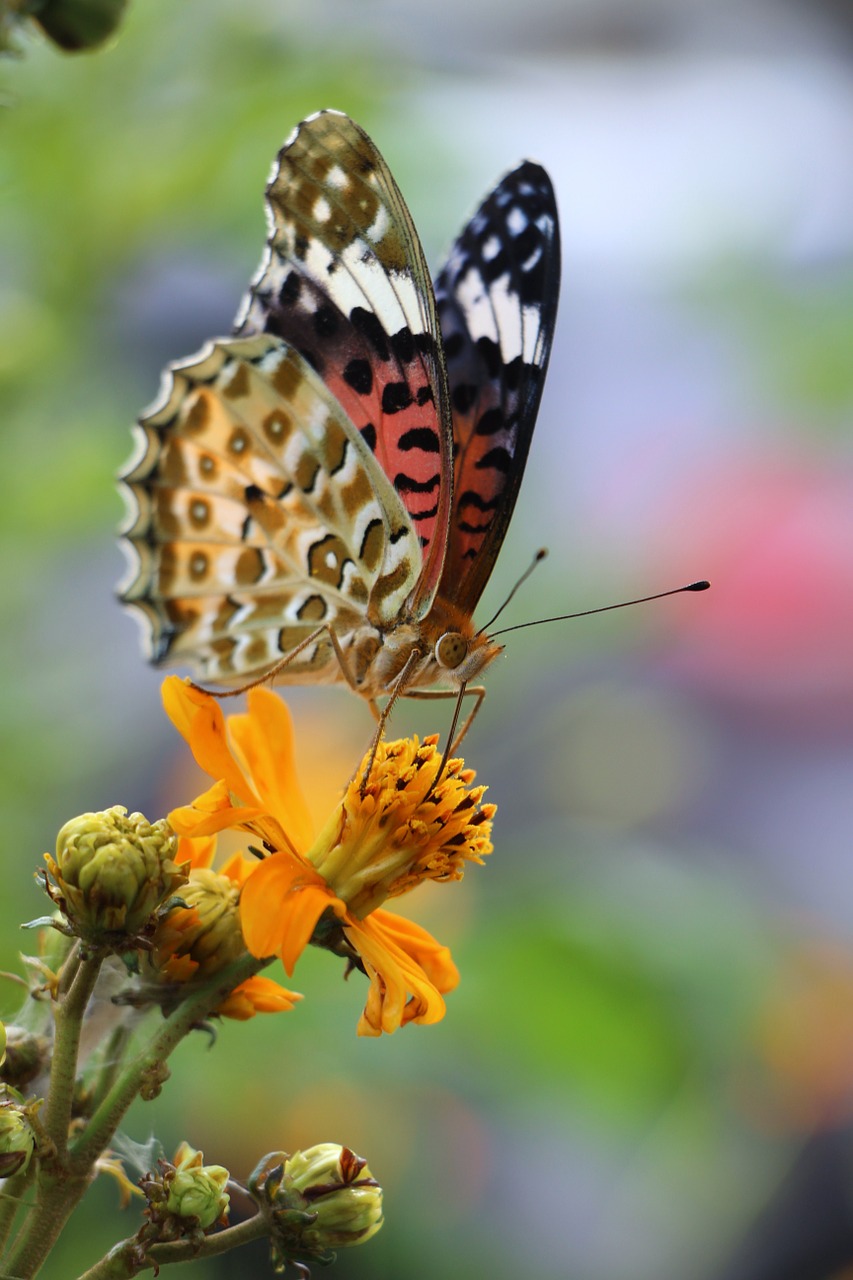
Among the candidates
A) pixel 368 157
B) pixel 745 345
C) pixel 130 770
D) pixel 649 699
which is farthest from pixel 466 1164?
pixel 745 345

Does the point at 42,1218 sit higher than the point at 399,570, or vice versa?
the point at 399,570

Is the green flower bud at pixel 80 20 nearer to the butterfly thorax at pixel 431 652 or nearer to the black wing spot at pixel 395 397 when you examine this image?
the black wing spot at pixel 395 397

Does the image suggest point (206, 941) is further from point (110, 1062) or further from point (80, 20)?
point (80, 20)

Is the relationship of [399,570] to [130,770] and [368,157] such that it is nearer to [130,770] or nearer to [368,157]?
[368,157]

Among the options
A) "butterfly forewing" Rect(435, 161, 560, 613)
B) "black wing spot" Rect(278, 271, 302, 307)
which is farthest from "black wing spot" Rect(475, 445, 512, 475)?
"black wing spot" Rect(278, 271, 302, 307)

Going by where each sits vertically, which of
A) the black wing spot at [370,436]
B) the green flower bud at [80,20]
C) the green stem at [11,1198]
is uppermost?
the green flower bud at [80,20]

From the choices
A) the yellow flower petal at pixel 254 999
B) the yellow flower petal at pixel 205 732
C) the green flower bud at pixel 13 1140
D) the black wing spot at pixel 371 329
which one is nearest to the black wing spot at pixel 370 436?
the black wing spot at pixel 371 329
